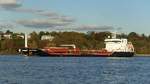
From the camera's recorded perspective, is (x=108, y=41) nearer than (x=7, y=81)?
No

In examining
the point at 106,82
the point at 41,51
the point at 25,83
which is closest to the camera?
the point at 25,83

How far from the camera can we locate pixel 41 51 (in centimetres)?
17200

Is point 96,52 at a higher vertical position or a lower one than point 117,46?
lower

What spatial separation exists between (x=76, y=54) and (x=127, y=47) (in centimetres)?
1759

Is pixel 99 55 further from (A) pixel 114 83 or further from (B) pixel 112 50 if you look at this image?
(A) pixel 114 83

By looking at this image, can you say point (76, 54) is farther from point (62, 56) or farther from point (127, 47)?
point (127, 47)

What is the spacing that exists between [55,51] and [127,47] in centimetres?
2464

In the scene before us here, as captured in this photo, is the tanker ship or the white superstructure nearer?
the tanker ship

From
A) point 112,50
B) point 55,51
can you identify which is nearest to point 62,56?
point 55,51

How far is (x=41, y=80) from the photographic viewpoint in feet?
194

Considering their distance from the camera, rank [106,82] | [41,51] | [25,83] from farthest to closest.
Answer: [41,51] → [106,82] → [25,83]

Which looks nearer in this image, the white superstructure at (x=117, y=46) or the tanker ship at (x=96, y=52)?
the tanker ship at (x=96, y=52)

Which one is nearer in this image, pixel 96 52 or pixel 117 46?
pixel 117 46

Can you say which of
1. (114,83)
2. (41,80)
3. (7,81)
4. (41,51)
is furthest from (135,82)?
(41,51)
